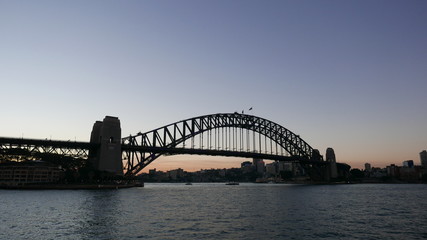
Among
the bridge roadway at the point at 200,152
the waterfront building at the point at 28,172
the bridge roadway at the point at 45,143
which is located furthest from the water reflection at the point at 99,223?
the waterfront building at the point at 28,172

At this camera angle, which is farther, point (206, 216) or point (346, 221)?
point (206, 216)

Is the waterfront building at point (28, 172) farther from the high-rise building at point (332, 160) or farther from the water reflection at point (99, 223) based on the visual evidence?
the high-rise building at point (332, 160)

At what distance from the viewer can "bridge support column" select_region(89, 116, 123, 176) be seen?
240 feet

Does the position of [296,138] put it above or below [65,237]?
above

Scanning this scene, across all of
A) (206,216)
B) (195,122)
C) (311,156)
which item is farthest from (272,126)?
(206,216)

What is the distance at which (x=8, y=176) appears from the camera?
250ft

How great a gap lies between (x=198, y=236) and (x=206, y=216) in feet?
29.7

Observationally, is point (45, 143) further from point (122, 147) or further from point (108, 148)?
point (122, 147)

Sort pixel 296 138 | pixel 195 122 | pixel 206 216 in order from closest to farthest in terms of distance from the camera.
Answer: pixel 206 216 < pixel 195 122 < pixel 296 138

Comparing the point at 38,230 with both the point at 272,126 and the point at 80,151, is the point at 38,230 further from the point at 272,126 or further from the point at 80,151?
the point at 272,126

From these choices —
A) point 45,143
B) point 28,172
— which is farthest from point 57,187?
point 28,172

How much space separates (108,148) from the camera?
2943 inches

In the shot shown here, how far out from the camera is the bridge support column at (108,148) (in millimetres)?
73125

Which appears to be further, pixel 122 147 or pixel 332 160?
pixel 332 160
